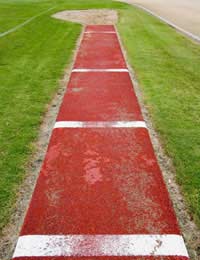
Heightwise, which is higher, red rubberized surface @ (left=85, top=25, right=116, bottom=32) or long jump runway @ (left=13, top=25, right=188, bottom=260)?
red rubberized surface @ (left=85, top=25, right=116, bottom=32)

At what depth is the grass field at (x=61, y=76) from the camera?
11.7ft

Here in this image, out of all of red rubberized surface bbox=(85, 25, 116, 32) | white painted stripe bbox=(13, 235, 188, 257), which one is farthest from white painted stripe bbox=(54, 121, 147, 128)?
red rubberized surface bbox=(85, 25, 116, 32)

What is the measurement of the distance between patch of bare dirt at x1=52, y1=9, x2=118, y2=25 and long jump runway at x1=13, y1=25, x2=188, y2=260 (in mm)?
9634

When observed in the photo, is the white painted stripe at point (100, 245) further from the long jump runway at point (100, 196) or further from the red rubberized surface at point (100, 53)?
the red rubberized surface at point (100, 53)

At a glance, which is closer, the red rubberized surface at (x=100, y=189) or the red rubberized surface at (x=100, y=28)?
the red rubberized surface at (x=100, y=189)

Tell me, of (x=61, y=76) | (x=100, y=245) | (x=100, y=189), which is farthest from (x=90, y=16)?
(x=100, y=245)

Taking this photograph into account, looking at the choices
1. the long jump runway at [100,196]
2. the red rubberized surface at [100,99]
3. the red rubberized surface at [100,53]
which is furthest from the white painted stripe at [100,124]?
the red rubberized surface at [100,53]

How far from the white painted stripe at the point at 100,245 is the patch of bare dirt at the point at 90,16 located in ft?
39.6

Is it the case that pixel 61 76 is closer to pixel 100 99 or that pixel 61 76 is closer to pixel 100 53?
pixel 100 99

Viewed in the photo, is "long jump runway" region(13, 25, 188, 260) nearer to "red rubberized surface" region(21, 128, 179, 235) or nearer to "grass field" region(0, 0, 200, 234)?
"red rubberized surface" region(21, 128, 179, 235)

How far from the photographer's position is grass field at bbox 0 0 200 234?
3.57 metres

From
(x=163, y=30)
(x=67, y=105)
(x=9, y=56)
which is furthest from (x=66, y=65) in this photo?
(x=163, y=30)

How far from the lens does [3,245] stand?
8.54 feet

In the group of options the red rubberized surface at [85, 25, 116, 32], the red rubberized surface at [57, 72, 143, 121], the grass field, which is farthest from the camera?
the red rubberized surface at [85, 25, 116, 32]
